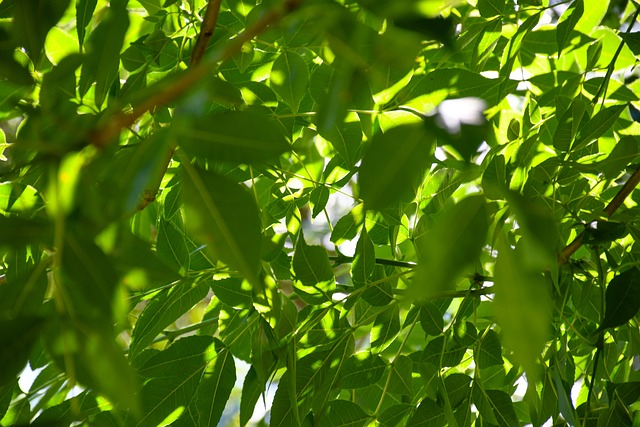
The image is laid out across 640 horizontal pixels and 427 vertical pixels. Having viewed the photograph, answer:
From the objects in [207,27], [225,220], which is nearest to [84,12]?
[207,27]

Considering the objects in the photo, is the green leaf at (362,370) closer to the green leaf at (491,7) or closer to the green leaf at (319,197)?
the green leaf at (319,197)

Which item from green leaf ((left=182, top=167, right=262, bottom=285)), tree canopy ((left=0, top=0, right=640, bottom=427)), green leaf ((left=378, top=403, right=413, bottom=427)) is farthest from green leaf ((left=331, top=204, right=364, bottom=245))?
green leaf ((left=182, top=167, right=262, bottom=285))

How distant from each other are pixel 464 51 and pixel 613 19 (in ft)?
0.31

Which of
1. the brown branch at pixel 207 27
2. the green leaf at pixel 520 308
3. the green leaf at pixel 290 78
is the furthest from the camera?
the green leaf at pixel 290 78

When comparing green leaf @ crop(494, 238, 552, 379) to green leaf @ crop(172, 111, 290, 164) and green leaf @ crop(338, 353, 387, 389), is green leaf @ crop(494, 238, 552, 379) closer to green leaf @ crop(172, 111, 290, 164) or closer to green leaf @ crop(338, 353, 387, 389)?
green leaf @ crop(172, 111, 290, 164)

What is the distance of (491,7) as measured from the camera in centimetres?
44

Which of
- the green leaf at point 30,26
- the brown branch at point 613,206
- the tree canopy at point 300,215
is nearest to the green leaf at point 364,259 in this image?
the tree canopy at point 300,215

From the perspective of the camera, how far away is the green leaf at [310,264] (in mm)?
410

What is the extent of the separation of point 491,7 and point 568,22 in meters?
0.05

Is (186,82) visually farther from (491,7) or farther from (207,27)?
(491,7)

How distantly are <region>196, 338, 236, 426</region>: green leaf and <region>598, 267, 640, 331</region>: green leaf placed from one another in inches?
8.2

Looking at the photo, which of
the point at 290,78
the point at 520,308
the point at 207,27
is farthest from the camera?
the point at 290,78

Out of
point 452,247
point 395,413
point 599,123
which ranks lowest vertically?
point 395,413

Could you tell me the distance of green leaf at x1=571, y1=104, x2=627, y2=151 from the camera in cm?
39
